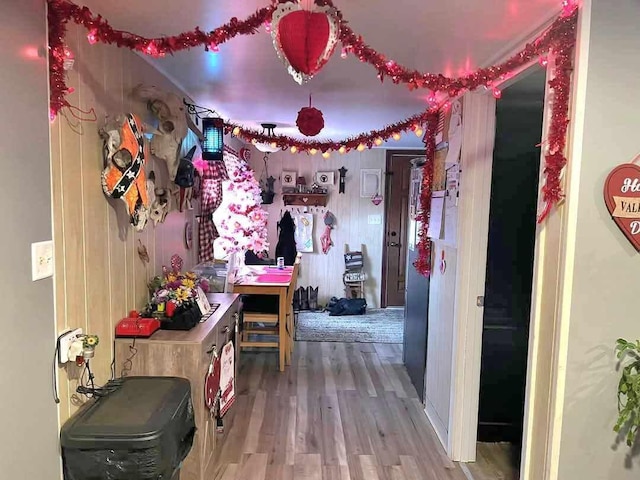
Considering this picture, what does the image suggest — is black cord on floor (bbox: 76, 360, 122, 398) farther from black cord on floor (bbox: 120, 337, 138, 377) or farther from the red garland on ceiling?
the red garland on ceiling

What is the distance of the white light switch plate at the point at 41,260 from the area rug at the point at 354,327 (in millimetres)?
3613

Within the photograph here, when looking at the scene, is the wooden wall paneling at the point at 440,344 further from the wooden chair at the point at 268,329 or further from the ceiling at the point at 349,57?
the wooden chair at the point at 268,329

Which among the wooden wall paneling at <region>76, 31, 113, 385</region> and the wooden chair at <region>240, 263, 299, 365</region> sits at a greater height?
the wooden wall paneling at <region>76, 31, 113, 385</region>

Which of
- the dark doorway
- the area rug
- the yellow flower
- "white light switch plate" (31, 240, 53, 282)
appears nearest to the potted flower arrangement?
the yellow flower

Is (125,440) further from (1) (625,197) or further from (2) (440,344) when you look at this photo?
(2) (440,344)

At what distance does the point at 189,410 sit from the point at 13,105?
1.32 meters

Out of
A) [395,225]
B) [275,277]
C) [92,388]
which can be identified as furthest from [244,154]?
[92,388]

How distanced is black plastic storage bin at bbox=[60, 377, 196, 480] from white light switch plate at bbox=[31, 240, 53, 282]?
57cm

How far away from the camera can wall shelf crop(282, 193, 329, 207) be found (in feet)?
20.8

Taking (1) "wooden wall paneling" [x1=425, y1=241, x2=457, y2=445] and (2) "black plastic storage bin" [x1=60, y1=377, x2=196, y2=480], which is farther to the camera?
(1) "wooden wall paneling" [x1=425, y1=241, x2=457, y2=445]

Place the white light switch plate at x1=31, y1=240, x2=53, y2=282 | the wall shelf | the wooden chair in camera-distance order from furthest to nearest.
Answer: the wall shelf → the wooden chair → the white light switch plate at x1=31, y1=240, x2=53, y2=282

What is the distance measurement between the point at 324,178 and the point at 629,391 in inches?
201

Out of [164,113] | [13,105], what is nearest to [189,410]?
[13,105]

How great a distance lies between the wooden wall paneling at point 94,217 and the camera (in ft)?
6.23
